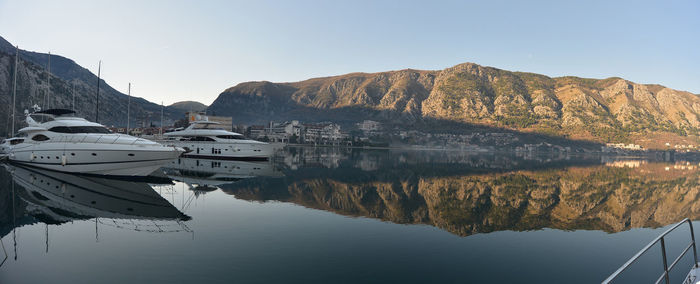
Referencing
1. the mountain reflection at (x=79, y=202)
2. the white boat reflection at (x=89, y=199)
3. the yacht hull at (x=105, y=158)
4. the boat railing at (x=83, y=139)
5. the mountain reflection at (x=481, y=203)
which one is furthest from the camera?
the boat railing at (x=83, y=139)

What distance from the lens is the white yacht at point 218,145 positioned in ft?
142

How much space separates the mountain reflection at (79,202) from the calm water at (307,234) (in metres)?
0.08

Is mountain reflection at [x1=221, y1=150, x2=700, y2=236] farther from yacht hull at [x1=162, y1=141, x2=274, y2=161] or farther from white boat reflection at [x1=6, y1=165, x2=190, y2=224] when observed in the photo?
yacht hull at [x1=162, y1=141, x2=274, y2=161]

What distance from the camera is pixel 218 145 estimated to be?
142ft

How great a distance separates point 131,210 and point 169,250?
638cm

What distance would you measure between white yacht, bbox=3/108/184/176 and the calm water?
144cm

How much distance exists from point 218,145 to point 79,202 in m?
28.4

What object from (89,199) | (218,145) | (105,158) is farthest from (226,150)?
(89,199)

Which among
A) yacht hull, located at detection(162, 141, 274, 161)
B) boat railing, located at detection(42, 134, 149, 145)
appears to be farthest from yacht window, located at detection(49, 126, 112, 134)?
yacht hull, located at detection(162, 141, 274, 161)

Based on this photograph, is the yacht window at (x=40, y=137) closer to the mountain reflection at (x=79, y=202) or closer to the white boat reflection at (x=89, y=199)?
the white boat reflection at (x=89, y=199)

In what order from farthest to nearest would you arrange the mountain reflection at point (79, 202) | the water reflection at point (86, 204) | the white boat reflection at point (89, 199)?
the white boat reflection at point (89, 199) → the mountain reflection at point (79, 202) → the water reflection at point (86, 204)

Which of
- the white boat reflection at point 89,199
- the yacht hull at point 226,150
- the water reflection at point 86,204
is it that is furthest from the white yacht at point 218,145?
the water reflection at point 86,204

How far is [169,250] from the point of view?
970 cm

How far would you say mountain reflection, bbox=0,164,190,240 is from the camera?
12.9 metres
